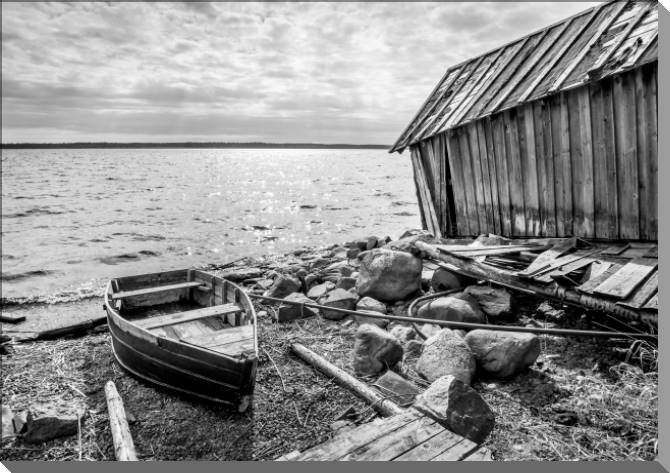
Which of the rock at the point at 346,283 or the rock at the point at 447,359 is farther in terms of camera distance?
the rock at the point at 346,283

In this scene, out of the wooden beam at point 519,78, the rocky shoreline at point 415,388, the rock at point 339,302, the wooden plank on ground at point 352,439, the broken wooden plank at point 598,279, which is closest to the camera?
the wooden plank on ground at point 352,439

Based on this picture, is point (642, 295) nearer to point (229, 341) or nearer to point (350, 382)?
point (350, 382)

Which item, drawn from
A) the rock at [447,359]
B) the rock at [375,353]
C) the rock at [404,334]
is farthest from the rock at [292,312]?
the rock at [447,359]

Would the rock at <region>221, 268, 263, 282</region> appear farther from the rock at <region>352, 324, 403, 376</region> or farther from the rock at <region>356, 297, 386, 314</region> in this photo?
the rock at <region>352, 324, 403, 376</region>

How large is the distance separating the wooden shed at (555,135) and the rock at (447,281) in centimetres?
190

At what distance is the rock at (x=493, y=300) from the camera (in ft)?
23.8

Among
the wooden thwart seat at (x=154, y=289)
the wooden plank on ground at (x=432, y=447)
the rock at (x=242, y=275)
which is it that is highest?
the wooden thwart seat at (x=154, y=289)

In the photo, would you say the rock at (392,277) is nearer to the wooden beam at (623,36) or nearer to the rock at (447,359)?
the rock at (447,359)

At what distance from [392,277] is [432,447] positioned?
544cm

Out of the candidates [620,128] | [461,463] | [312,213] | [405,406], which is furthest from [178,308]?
[312,213]

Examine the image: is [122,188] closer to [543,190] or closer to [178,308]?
[178,308]

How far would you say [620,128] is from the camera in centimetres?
738

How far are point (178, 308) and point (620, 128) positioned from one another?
29.7 feet

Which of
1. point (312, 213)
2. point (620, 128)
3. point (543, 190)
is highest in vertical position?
point (620, 128)
